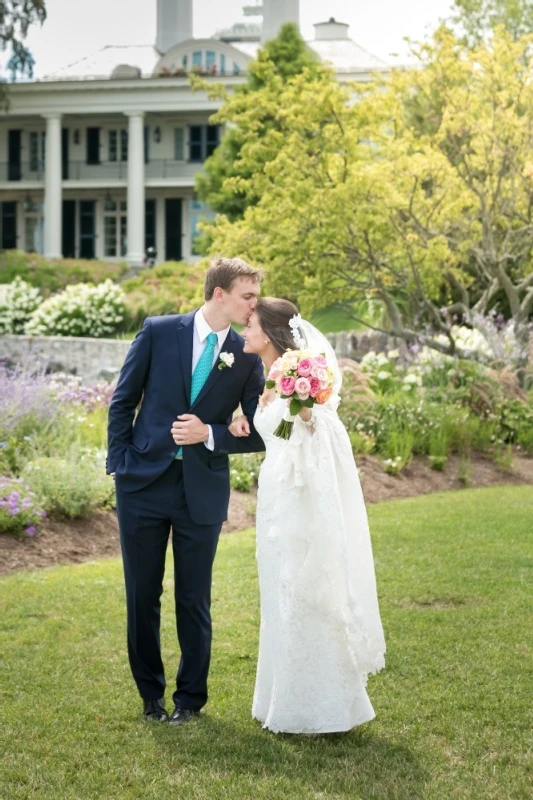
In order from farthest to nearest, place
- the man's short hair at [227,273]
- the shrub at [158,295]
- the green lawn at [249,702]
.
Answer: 1. the shrub at [158,295]
2. the man's short hair at [227,273]
3. the green lawn at [249,702]

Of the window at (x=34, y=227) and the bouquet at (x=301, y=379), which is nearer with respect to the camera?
the bouquet at (x=301, y=379)

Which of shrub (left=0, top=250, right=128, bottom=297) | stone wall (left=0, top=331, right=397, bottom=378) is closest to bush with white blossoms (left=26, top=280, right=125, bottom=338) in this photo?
stone wall (left=0, top=331, right=397, bottom=378)

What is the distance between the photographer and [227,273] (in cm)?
484

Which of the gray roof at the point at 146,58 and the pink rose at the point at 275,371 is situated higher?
the gray roof at the point at 146,58

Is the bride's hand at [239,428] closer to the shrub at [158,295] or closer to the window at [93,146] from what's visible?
the shrub at [158,295]

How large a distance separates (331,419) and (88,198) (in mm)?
34257

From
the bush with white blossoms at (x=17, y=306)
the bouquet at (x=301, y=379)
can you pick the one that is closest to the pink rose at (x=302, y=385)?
the bouquet at (x=301, y=379)

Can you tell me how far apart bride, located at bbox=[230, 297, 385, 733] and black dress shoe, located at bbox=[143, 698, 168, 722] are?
42 centimetres

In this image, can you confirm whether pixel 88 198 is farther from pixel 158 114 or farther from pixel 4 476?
pixel 4 476

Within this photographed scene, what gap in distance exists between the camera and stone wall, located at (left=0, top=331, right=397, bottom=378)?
18.3 m

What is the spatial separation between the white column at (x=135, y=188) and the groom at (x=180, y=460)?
30263 millimetres

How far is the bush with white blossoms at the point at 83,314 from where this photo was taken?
21344mm

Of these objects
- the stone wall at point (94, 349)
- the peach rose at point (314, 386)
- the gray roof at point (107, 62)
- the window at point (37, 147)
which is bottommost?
the stone wall at point (94, 349)

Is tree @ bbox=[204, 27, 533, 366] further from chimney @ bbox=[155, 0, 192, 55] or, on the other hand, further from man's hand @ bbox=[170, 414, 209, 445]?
chimney @ bbox=[155, 0, 192, 55]
